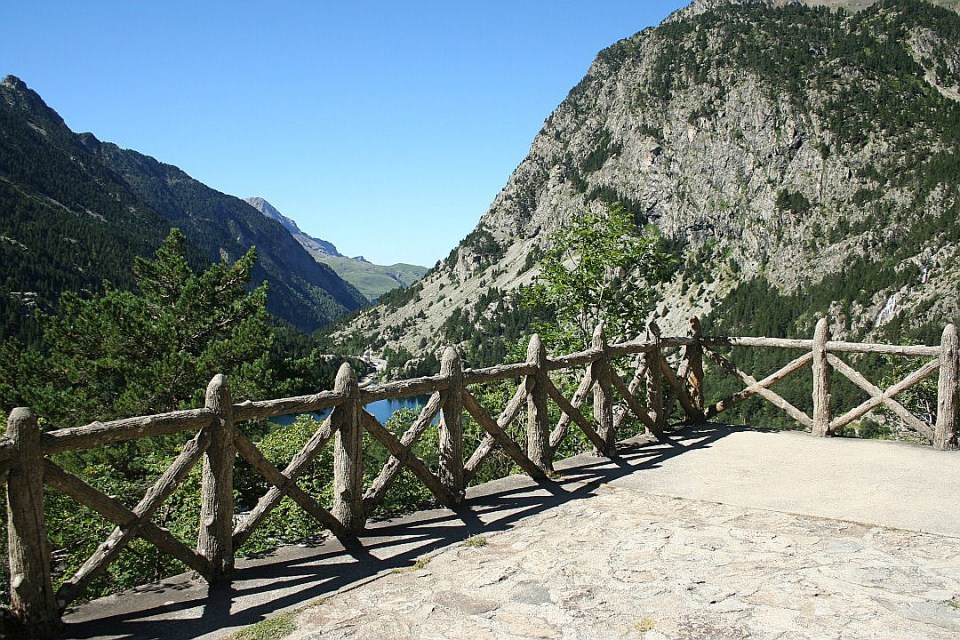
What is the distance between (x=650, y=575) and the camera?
5094 millimetres

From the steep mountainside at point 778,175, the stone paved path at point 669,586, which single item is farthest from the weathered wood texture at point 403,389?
the steep mountainside at point 778,175

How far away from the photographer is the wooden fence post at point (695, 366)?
37.0 ft

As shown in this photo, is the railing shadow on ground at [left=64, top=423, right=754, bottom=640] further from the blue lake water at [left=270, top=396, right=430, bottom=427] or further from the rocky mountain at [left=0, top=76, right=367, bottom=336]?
the rocky mountain at [left=0, top=76, right=367, bottom=336]

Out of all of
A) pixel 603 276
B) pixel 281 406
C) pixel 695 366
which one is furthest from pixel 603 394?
pixel 281 406

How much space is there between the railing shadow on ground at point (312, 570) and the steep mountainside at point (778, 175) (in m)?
106

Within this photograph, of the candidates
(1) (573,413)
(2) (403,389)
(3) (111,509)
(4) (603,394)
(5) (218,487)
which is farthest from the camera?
(4) (603,394)

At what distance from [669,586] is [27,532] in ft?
13.7

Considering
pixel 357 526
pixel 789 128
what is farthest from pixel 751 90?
pixel 357 526

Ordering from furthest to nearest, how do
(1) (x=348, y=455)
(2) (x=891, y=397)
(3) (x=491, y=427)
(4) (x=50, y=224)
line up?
(4) (x=50, y=224) < (2) (x=891, y=397) < (3) (x=491, y=427) < (1) (x=348, y=455)

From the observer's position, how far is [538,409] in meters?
7.98

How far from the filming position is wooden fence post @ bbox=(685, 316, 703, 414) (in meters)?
11.3

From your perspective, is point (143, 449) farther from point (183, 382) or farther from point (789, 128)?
point (789, 128)

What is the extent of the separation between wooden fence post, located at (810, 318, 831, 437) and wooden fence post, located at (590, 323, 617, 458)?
11.2ft

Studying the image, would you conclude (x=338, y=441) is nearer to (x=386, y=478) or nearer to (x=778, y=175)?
(x=386, y=478)
